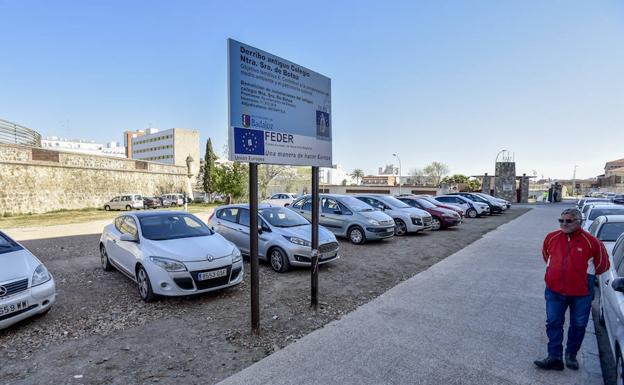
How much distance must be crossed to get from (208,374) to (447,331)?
3.00 meters

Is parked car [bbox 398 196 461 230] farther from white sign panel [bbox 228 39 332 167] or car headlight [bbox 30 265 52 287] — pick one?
car headlight [bbox 30 265 52 287]

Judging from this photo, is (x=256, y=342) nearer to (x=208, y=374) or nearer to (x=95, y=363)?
(x=208, y=374)

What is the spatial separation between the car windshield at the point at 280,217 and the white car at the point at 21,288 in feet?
14.3

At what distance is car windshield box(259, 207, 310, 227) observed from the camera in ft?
26.8

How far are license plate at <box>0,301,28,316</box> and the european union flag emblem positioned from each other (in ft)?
10.9

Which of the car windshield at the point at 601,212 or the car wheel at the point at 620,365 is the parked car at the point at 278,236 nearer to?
the car wheel at the point at 620,365

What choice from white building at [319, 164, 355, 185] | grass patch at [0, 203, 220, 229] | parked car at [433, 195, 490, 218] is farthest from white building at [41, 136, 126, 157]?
parked car at [433, 195, 490, 218]

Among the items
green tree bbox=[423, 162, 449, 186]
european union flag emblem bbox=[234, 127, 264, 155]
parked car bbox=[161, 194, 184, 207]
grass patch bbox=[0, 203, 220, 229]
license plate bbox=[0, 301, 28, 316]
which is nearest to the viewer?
license plate bbox=[0, 301, 28, 316]

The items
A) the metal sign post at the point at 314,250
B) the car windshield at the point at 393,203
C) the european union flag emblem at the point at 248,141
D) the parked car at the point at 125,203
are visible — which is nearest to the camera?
the european union flag emblem at the point at 248,141

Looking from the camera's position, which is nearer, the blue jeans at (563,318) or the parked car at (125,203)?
the blue jeans at (563,318)

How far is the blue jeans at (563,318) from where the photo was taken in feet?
11.2

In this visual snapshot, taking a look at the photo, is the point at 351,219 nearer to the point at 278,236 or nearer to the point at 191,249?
the point at 278,236

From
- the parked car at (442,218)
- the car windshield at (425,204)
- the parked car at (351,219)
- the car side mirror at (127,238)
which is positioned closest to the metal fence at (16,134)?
the parked car at (351,219)

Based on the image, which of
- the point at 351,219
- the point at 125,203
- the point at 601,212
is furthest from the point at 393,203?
the point at 125,203
